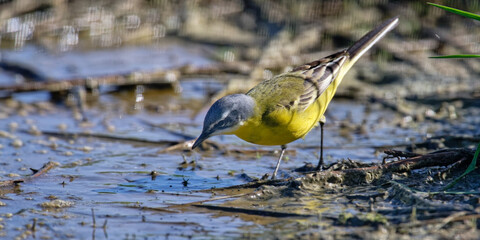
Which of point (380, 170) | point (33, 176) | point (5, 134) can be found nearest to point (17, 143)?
point (5, 134)

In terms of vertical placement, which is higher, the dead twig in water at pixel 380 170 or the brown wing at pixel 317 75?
the brown wing at pixel 317 75

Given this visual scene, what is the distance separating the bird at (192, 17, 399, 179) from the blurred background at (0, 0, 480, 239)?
0.51m

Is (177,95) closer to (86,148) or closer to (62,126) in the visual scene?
(62,126)

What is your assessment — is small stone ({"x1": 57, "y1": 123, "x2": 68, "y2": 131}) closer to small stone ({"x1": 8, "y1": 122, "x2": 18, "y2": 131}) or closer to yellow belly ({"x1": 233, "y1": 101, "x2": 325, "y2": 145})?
small stone ({"x1": 8, "y1": 122, "x2": 18, "y2": 131})

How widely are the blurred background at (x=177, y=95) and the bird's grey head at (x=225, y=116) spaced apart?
0.56 meters

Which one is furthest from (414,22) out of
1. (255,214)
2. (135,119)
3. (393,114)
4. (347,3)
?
(255,214)

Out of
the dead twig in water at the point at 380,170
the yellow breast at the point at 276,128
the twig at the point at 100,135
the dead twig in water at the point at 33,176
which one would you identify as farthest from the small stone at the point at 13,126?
the dead twig in water at the point at 380,170

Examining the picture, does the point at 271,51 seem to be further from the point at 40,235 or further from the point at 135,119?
the point at 40,235

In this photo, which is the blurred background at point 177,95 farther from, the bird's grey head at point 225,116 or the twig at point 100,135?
the bird's grey head at point 225,116

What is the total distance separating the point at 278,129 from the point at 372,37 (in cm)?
189

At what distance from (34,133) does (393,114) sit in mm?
4868

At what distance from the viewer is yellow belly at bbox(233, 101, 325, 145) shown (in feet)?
19.2

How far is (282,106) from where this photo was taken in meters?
6.05

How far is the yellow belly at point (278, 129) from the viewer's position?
5848 mm
